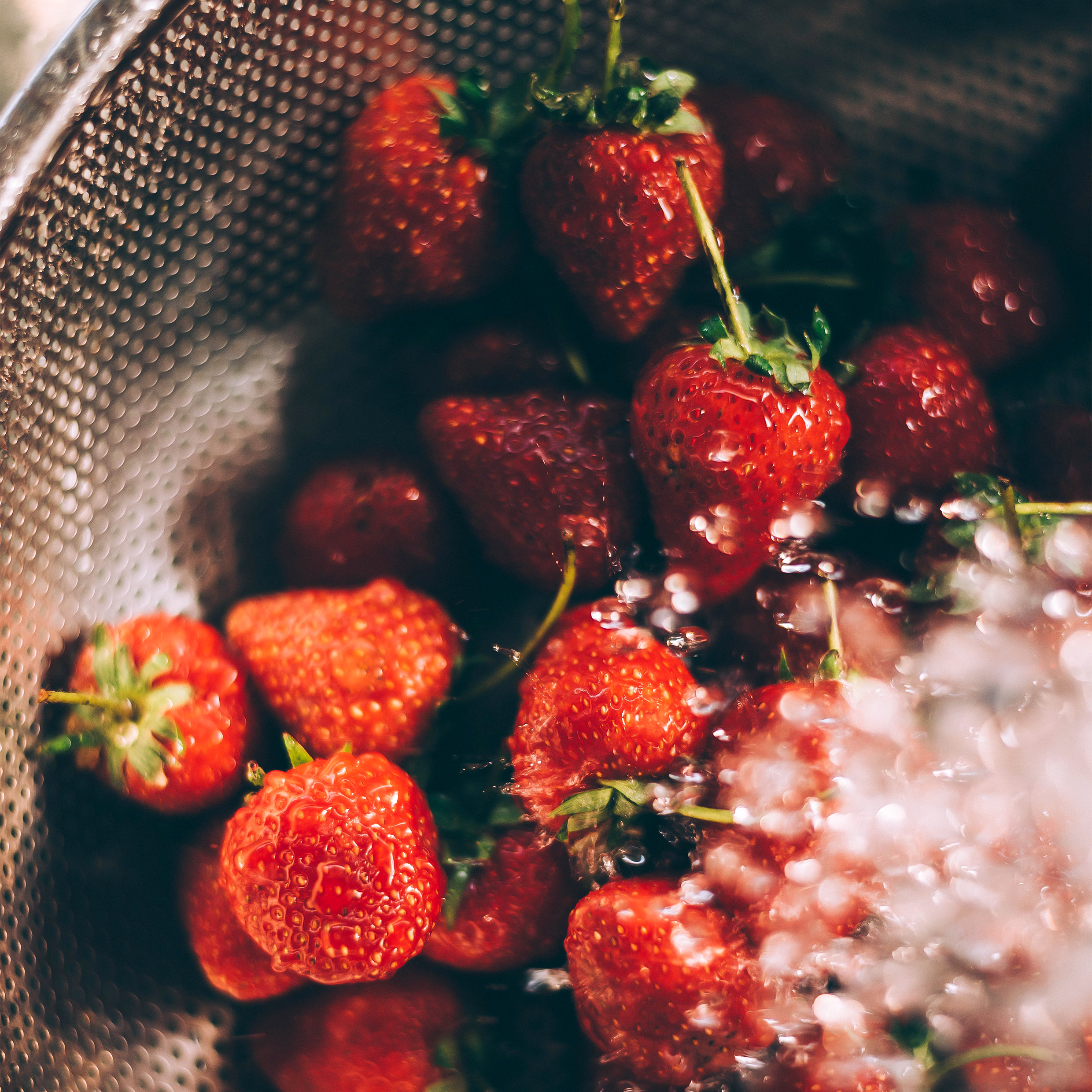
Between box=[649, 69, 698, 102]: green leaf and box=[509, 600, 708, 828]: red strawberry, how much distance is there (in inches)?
18.5

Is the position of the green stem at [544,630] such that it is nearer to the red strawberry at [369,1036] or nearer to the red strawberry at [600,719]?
the red strawberry at [600,719]

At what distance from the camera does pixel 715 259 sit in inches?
27.9

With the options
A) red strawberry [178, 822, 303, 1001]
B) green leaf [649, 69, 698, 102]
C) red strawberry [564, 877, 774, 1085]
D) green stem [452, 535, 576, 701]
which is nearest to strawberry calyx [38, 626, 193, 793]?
red strawberry [178, 822, 303, 1001]

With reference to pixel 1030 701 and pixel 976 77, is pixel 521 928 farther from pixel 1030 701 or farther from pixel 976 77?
pixel 976 77

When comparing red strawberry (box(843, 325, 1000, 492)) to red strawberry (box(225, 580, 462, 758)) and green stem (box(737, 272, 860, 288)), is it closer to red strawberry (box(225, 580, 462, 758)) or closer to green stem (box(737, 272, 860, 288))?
green stem (box(737, 272, 860, 288))

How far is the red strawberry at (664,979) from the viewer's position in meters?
0.71

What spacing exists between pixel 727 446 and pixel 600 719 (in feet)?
0.78

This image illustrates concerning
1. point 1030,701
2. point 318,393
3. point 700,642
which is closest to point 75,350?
point 318,393

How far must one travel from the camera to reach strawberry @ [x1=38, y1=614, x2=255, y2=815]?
796 millimetres

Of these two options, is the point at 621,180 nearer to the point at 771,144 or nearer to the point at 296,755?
the point at 771,144

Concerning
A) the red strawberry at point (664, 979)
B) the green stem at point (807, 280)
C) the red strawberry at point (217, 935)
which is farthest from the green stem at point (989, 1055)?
the green stem at point (807, 280)

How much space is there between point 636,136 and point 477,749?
564mm

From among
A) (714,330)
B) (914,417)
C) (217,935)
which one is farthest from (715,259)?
(217,935)

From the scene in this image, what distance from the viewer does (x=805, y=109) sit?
1004 millimetres
